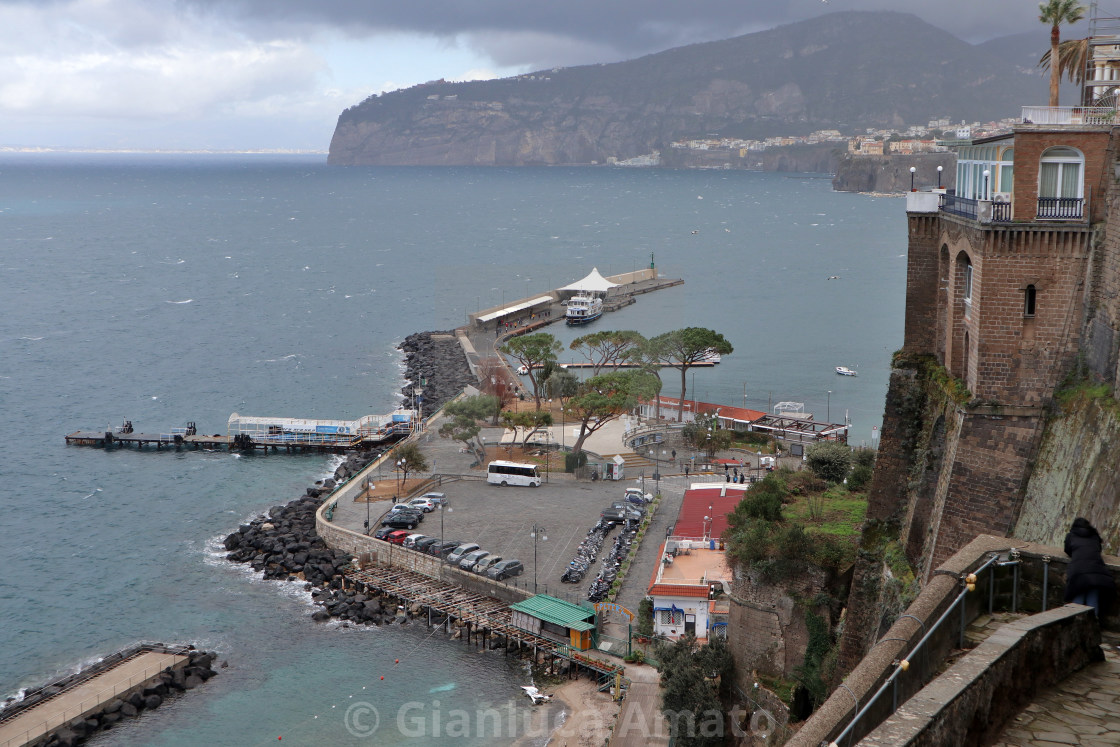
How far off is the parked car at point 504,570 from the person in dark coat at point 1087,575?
30680mm

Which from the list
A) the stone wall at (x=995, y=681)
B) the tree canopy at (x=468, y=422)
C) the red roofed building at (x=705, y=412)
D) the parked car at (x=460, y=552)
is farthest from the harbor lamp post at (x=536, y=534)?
the stone wall at (x=995, y=681)

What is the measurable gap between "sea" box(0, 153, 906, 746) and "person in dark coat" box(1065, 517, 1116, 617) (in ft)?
80.1

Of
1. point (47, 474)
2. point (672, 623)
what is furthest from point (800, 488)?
point (47, 474)

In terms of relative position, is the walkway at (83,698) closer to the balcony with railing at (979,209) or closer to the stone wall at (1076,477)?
the stone wall at (1076,477)

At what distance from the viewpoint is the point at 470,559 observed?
3988 cm

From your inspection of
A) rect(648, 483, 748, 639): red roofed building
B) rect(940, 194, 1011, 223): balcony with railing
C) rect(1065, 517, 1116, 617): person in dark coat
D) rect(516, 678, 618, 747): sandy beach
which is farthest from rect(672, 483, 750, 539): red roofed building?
rect(1065, 517, 1116, 617): person in dark coat

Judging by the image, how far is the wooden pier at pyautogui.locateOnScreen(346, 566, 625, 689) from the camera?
32.9 m

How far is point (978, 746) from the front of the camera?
7.14 metres

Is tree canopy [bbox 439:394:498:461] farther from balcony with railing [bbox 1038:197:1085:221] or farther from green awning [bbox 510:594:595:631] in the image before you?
balcony with railing [bbox 1038:197:1085:221]

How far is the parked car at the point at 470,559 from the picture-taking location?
1561 inches

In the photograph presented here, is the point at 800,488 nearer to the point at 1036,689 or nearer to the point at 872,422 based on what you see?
the point at 1036,689

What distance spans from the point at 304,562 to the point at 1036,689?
38320 mm

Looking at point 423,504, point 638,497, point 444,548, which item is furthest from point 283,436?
point 638,497

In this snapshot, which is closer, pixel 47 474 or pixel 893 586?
pixel 893 586
